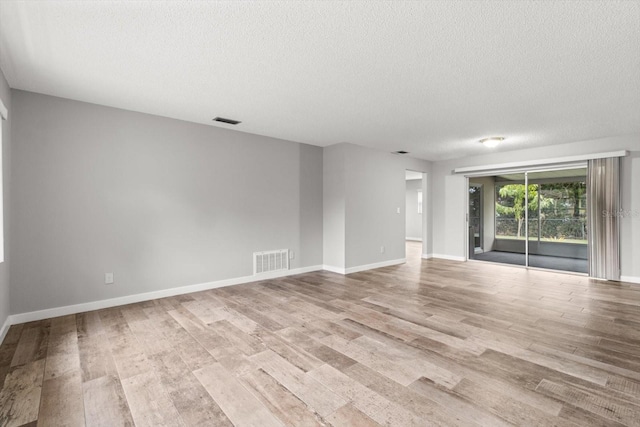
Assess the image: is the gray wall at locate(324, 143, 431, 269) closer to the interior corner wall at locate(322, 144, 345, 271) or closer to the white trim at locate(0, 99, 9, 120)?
the interior corner wall at locate(322, 144, 345, 271)

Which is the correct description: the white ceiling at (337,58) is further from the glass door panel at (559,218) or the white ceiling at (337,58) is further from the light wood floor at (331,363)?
the light wood floor at (331,363)

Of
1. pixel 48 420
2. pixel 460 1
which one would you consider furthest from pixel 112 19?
pixel 48 420

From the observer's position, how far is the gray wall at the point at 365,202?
570cm

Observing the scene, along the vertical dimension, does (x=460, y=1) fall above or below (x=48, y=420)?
above

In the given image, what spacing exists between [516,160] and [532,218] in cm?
186

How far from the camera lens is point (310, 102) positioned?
3.59 metres

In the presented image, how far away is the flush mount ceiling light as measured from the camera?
5.18m

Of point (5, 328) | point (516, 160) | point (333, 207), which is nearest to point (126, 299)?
Answer: point (5, 328)

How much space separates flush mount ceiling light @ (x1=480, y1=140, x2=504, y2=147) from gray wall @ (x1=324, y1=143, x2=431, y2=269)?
1805mm

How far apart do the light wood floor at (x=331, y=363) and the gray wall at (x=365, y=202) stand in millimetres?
1850

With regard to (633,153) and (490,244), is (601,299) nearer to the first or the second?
(633,153)

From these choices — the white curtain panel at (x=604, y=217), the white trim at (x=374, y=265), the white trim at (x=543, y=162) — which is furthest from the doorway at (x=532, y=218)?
the white trim at (x=374, y=265)

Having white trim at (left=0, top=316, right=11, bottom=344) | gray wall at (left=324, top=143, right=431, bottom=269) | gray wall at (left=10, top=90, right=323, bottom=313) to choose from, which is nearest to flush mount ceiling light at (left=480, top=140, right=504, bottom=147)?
gray wall at (left=324, top=143, right=431, bottom=269)

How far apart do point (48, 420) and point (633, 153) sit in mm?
7576
